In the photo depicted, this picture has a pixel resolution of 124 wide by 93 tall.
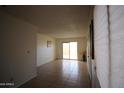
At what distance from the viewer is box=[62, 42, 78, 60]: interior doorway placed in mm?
9477

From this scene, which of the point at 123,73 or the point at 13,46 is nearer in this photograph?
the point at 123,73

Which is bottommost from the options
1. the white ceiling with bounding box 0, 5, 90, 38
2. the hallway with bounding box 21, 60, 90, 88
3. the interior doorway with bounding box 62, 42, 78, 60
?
the hallway with bounding box 21, 60, 90, 88

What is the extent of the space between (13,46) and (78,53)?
23.1 ft

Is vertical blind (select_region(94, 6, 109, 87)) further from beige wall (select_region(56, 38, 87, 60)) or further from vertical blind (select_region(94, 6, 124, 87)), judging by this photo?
beige wall (select_region(56, 38, 87, 60))

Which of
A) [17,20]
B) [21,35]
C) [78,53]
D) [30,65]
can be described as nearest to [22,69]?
[30,65]

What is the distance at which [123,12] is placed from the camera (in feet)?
1.78

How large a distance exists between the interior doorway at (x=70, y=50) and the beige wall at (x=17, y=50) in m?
5.88

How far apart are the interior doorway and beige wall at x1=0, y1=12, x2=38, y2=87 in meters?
5.88

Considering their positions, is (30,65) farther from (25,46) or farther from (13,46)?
(13,46)

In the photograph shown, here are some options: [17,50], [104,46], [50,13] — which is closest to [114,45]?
[104,46]

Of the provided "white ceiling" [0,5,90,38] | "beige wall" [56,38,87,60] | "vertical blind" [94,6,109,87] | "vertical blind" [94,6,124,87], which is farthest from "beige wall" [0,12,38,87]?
"beige wall" [56,38,87,60]

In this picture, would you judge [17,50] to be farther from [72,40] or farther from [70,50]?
[70,50]

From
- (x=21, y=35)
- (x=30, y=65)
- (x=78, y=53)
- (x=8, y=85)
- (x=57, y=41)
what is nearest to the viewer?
(x=8, y=85)

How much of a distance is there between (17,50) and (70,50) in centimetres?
688
